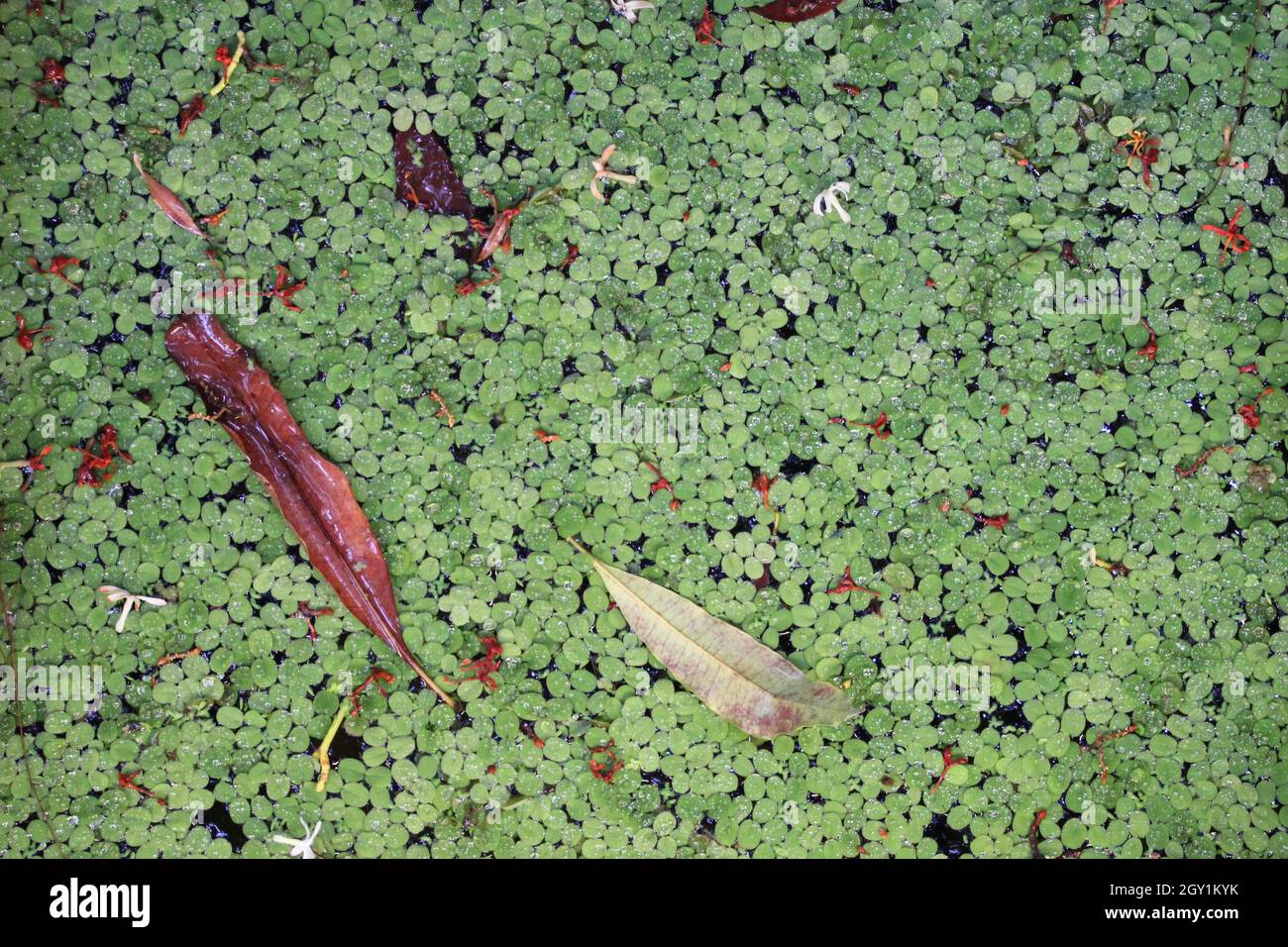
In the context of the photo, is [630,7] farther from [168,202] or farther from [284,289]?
[168,202]

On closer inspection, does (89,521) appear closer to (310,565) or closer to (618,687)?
(310,565)

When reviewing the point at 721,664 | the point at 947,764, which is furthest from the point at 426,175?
the point at 947,764

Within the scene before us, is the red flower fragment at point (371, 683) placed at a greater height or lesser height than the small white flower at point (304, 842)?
greater

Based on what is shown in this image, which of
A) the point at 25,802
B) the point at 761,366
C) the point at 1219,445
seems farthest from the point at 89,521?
the point at 1219,445

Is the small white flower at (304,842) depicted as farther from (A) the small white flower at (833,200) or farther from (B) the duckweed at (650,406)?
(A) the small white flower at (833,200)

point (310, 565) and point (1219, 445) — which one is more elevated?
point (1219, 445)

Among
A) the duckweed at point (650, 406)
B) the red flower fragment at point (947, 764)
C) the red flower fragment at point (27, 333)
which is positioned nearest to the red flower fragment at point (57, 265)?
the duckweed at point (650, 406)
